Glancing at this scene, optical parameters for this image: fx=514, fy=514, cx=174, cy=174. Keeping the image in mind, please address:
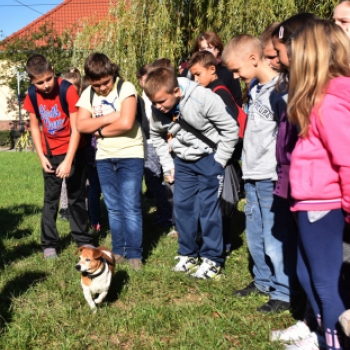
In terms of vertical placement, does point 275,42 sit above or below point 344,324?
above

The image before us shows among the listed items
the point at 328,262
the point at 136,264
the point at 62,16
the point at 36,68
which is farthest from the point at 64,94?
the point at 62,16

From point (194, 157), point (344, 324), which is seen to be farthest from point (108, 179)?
point (344, 324)

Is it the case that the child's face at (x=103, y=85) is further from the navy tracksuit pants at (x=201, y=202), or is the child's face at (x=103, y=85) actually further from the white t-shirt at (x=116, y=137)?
the navy tracksuit pants at (x=201, y=202)

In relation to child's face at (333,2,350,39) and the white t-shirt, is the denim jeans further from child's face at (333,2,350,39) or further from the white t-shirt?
child's face at (333,2,350,39)

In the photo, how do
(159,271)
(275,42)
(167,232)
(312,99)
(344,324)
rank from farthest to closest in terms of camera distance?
1. (167,232)
2. (159,271)
3. (275,42)
4. (312,99)
5. (344,324)

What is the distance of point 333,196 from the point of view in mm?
2758

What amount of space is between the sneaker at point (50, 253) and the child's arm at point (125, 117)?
4.96 feet

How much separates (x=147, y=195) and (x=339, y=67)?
5.88 m

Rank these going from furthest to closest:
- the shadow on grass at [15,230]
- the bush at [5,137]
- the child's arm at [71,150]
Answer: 1. the bush at [5,137]
2. the shadow on grass at [15,230]
3. the child's arm at [71,150]

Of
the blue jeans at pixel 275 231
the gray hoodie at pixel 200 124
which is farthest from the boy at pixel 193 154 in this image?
the blue jeans at pixel 275 231

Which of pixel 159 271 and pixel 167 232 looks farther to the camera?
pixel 167 232

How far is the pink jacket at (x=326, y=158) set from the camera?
2.62m

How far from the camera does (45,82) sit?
4914 millimetres

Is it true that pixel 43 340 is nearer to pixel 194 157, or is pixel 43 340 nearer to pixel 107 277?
pixel 107 277
